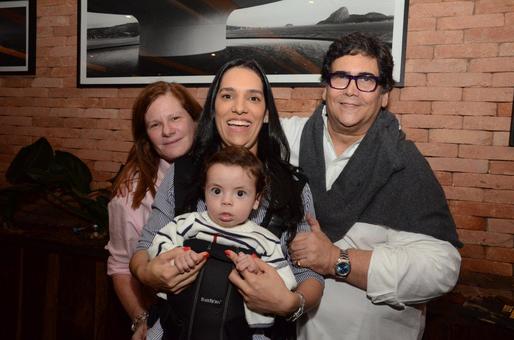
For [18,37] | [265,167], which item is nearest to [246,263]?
[265,167]

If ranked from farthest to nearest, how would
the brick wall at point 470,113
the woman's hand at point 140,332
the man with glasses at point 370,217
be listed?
the brick wall at point 470,113
the woman's hand at point 140,332
the man with glasses at point 370,217

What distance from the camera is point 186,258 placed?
4.06 ft

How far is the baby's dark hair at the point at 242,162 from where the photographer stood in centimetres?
133

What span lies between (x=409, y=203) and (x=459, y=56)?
51.3 inches

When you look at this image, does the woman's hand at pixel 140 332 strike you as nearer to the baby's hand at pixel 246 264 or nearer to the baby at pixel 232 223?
the baby at pixel 232 223

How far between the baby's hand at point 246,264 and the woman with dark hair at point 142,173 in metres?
0.79

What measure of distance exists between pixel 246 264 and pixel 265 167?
420mm

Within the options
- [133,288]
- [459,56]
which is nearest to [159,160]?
[133,288]

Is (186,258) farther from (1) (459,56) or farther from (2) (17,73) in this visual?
(2) (17,73)

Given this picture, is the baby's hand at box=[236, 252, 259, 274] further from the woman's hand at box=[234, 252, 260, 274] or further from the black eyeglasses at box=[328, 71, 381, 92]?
the black eyeglasses at box=[328, 71, 381, 92]

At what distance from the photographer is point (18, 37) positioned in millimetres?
3521

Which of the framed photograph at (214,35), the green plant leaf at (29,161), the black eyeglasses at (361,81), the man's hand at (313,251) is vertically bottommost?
the man's hand at (313,251)

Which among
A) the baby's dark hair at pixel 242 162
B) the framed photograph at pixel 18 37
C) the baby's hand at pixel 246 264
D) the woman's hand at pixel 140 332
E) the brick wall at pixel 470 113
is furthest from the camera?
the framed photograph at pixel 18 37

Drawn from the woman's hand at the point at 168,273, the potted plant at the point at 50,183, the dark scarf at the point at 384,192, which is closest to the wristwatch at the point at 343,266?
the dark scarf at the point at 384,192
